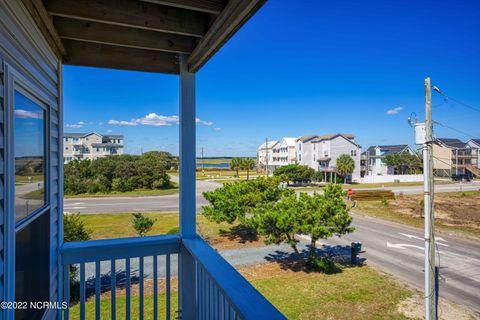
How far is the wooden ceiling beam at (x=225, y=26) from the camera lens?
888 mm

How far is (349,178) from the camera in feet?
78.4

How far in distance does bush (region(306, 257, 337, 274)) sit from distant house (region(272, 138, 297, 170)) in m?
23.1

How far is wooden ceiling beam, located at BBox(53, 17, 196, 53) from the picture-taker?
1376 mm

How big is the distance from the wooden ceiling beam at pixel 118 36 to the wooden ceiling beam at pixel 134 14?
19 cm

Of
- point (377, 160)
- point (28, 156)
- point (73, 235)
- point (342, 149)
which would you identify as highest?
point (342, 149)

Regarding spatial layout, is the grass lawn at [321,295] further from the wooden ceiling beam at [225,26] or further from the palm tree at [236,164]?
the palm tree at [236,164]

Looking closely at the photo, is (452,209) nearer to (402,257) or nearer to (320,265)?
(402,257)

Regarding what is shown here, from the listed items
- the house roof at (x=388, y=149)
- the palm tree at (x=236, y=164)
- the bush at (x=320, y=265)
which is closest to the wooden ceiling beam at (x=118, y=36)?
the bush at (x=320, y=265)

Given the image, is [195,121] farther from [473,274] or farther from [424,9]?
[424,9]

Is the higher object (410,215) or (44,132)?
(44,132)

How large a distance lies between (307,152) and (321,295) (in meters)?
23.6

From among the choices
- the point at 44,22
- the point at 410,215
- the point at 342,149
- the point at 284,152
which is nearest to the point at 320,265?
the point at 44,22

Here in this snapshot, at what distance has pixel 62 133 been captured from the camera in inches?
64.4

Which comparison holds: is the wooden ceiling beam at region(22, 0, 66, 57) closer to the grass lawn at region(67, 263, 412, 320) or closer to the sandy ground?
the grass lawn at region(67, 263, 412, 320)
